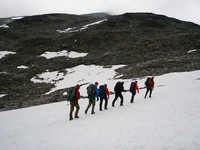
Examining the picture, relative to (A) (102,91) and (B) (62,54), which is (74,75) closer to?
(B) (62,54)

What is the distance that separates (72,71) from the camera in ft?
119

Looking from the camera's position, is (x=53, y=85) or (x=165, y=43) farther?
(x=165, y=43)

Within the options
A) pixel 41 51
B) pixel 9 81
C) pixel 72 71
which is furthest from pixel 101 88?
pixel 41 51

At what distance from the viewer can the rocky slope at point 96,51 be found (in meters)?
26.2

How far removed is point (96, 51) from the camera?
48.1 metres

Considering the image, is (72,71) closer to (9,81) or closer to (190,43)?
(9,81)

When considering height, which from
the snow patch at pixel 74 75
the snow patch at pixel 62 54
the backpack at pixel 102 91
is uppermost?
the snow patch at pixel 62 54

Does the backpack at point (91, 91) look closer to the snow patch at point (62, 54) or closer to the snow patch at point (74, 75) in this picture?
the snow patch at point (74, 75)

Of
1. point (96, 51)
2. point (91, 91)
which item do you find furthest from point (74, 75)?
point (91, 91)

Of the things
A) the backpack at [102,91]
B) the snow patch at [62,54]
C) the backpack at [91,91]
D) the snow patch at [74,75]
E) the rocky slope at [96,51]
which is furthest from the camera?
the snow patch at [62,54]

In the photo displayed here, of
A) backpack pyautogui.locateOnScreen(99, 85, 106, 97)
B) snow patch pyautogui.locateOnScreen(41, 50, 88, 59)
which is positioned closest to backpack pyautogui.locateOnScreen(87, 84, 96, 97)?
backpack pyautogui.locateOnScreen(99, 85, 106, 97)

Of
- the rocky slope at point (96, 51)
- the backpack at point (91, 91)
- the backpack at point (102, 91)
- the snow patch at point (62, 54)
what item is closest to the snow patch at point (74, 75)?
the rocky slope at point (96, 51)

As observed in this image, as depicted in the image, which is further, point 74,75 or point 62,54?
point 62,54

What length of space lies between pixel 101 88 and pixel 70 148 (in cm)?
581
